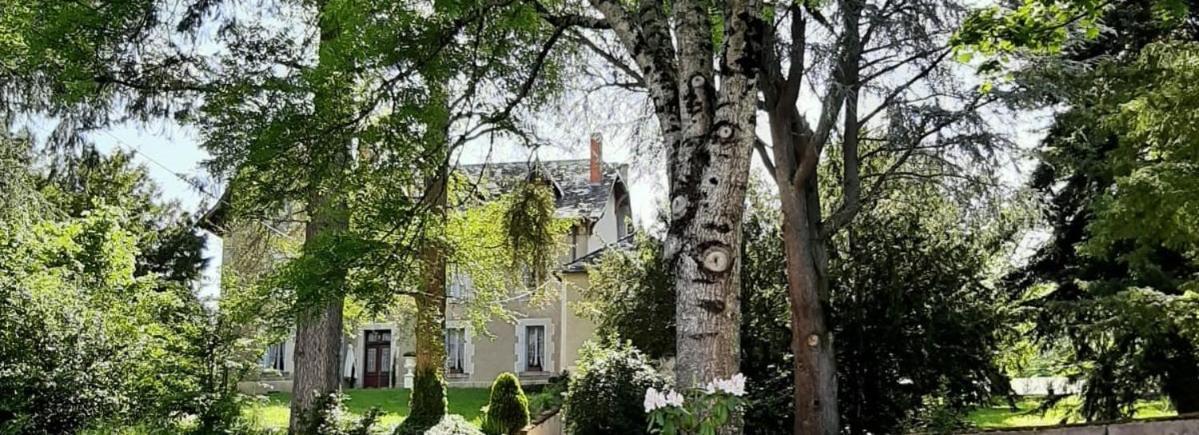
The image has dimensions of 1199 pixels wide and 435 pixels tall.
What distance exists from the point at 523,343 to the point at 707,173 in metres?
19.5

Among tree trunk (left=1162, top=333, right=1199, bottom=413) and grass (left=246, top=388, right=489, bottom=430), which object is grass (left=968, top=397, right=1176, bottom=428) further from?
grass (left=246, top=388, right=489, bottom=430)

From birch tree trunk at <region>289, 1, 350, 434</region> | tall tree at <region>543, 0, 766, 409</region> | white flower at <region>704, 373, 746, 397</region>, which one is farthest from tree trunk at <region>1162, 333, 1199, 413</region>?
birch tree trunk at <region>289, 1, 350, 434</region>

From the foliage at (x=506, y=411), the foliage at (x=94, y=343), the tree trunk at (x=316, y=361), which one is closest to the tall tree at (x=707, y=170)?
the tree trunk at (x=316, y=361)

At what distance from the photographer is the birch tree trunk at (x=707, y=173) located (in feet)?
15.0

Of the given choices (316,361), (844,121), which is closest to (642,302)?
(844,121)

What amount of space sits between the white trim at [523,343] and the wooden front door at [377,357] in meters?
4.01

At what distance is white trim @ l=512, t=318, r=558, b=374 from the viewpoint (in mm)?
23500

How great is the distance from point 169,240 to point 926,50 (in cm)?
2019

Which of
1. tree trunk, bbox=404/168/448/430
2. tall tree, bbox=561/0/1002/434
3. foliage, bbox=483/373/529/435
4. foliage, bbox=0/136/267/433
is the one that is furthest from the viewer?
tree trunk, bbox=404/168/448/430

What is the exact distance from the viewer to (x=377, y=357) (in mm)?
25516

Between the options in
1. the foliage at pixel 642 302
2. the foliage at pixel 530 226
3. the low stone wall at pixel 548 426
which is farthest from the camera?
the foliage at pixel 642 302

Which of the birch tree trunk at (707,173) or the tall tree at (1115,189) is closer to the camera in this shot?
the birch tree trunk at (707,173)

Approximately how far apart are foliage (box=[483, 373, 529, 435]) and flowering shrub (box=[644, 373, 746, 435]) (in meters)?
8.08

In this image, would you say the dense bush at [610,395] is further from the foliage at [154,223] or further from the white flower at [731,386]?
the foliage at [154,223]
